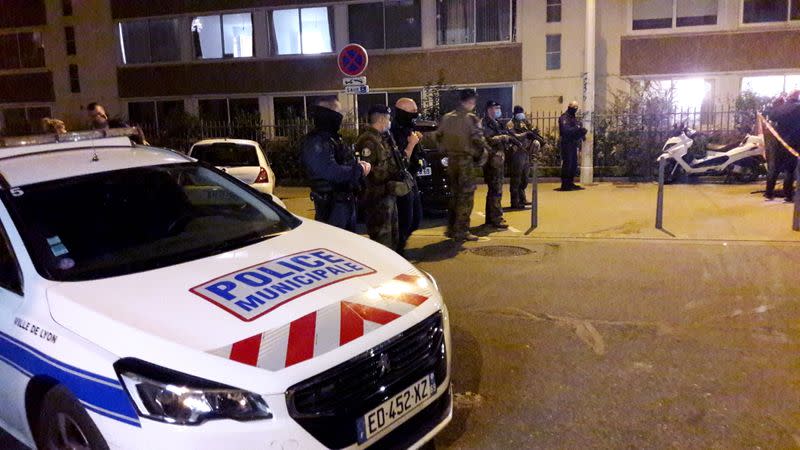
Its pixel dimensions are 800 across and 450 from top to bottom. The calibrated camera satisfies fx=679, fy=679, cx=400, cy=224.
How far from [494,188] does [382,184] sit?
132 inches

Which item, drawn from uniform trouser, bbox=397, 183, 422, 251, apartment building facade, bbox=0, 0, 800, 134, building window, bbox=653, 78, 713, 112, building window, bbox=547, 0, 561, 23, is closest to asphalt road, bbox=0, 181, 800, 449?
uniform trouser, bbox=397, 183, 422, 251

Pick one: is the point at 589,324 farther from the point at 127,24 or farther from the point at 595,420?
the point at 127,24

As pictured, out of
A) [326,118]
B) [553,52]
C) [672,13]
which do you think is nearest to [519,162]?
[326,118]

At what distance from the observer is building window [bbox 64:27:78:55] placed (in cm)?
2386

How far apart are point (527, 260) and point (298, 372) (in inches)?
209

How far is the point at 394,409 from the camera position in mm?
2998

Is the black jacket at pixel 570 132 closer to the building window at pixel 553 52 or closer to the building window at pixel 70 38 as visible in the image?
the building window at pixel 553 52

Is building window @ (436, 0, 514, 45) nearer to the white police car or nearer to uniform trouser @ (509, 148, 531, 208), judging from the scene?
uniform trouser @ (509, 148, 531, 208)

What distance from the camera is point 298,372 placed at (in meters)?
2.67

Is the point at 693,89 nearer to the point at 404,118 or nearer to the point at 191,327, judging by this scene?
the point at 404,118

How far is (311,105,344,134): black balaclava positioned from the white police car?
1869mm

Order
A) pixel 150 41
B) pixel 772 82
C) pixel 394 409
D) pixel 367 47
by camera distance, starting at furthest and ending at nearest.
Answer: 1. pixel 150 41
2. pixel 367 47
3. pixel 772 82
4. pixel 394 409

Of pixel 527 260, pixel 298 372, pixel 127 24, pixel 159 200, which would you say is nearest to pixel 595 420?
pixel 298 372

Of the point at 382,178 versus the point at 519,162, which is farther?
the point at 519,162
